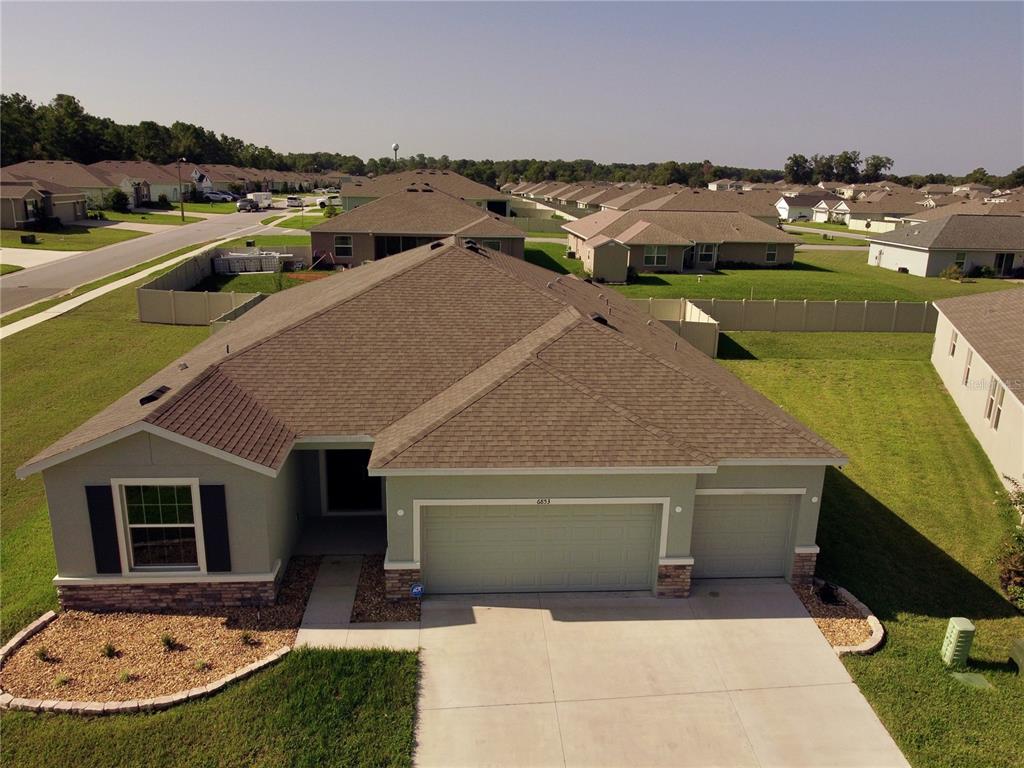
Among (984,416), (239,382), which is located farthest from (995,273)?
(239,382)

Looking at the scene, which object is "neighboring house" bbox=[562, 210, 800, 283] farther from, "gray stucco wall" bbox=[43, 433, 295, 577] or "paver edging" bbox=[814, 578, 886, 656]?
"gray stucco wall" bbox=[43, 433, 295, 577]

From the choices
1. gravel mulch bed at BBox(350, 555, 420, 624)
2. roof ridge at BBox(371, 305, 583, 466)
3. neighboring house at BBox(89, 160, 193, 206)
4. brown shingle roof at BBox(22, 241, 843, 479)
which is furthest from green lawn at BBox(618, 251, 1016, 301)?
neighboring house at BBox(89, 160, 193, 206)

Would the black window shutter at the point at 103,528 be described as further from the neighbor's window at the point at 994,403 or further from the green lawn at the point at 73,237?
the green lawn at the point at 73,237

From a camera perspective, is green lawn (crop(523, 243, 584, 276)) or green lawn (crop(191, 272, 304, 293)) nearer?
green lawn (crop(191, 272, 304, 293))

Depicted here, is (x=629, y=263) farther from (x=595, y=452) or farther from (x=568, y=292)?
(x=595, y=452)

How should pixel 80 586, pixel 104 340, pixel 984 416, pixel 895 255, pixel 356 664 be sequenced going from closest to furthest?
pixel 356 664 → pixel 80 586 → pixel 984 416 → pixel 104 340 → pixel 895 255
